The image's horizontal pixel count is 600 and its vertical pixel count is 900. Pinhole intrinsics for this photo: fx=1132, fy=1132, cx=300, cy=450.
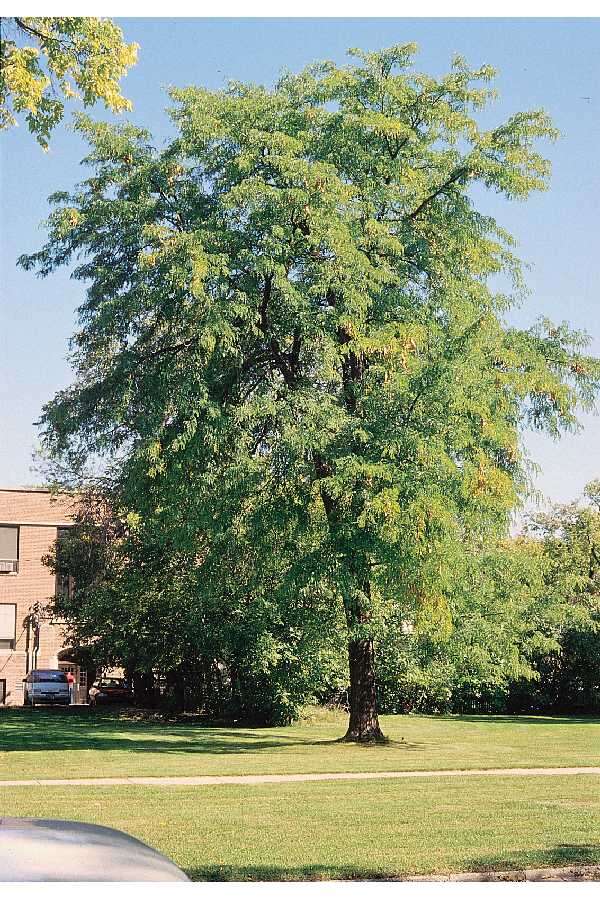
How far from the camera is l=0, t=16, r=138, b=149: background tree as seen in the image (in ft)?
32.1

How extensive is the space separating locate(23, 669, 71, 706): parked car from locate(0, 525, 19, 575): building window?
8922 millimetres

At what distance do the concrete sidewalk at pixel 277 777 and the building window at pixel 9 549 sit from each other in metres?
29.1

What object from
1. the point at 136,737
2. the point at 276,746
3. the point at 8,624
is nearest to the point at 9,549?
the point at 8,624

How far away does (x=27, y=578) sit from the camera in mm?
41469

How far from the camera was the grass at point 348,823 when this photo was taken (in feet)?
24.2

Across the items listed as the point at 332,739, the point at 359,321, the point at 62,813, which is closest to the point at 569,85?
the point at 359,321

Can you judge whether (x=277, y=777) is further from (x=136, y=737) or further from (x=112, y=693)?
(x=112, y=693)

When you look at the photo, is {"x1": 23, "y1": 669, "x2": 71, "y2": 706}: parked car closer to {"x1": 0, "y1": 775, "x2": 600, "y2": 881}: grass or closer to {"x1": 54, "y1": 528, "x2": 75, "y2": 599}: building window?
{"x1": 54, "y1": 528, "x2": 75, "y2": 599}: building window

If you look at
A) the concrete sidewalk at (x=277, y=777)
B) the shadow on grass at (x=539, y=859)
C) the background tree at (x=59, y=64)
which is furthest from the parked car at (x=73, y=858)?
the concrete sidewalk at (x=277, y=777)

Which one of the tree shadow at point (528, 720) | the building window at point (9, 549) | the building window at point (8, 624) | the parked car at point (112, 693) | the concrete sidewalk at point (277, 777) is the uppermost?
the building window at point (9, 549)

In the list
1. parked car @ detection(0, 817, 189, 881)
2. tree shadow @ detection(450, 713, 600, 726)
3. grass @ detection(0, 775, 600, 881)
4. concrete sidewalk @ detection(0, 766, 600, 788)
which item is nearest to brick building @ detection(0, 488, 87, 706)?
tree shadow @ detection(450, 713, 600, 726)

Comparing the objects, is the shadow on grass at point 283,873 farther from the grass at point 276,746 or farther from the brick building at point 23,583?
the brick building at point 23,583

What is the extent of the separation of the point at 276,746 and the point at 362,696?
158 centimetres
